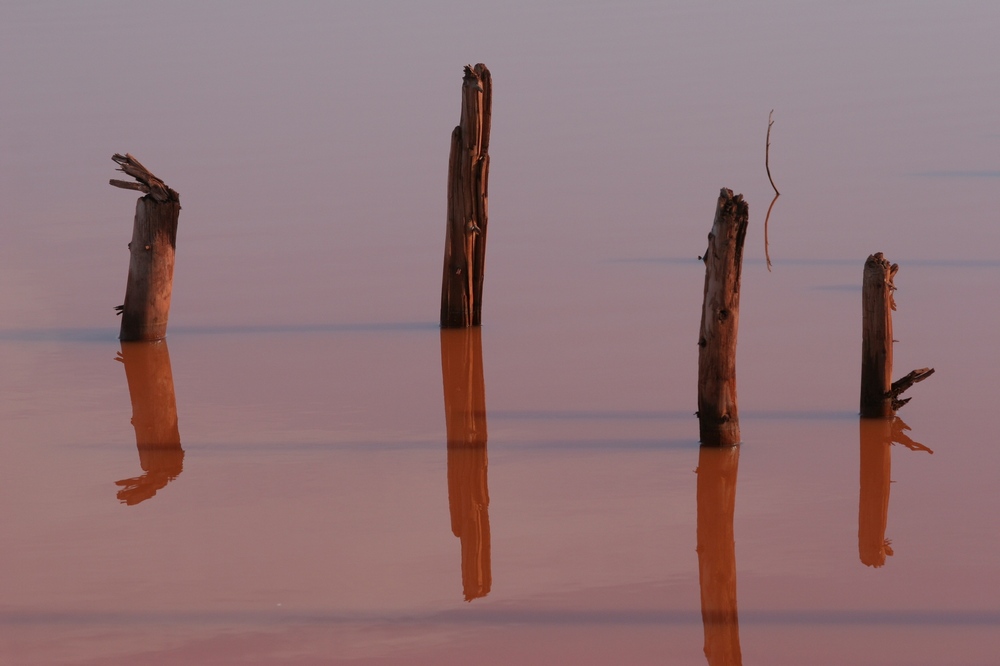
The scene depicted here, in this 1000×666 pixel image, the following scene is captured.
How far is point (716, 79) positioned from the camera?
33.3 m

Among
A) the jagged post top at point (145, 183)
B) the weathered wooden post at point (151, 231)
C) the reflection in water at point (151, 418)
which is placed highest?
the jagged post top at point (145, 183)

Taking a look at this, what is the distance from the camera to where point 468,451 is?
34.2ft

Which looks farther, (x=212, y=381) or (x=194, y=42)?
(x=194, y=42)

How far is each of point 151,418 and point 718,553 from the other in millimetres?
4703

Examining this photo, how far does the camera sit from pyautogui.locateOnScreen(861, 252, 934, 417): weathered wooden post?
976 cm

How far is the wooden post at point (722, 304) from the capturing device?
29.6 ft

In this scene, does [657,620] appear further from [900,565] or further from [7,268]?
[7,268]

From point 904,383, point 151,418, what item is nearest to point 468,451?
point 151,418

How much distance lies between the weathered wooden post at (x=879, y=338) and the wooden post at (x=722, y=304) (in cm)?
102

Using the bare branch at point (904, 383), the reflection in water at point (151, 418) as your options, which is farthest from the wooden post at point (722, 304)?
the reflection in water at point (151, 418)

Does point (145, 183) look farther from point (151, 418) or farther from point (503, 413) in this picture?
point (503, 413)

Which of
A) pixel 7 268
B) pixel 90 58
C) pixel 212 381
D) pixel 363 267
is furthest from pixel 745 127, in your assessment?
pixel 90 58

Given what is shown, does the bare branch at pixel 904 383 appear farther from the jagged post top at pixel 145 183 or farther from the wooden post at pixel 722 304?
the jagged post top at pixel 145 183

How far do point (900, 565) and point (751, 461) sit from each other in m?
1.65
